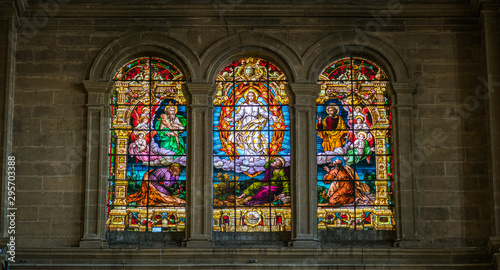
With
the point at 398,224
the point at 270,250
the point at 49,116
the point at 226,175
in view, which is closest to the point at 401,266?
the point at 398,224

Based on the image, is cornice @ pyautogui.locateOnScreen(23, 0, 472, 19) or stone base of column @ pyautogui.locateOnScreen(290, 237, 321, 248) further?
cornice @ pyautogui.locateOnScreen(23, 0, 472, 19)

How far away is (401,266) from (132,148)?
5508mm

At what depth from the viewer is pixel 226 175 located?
18672 millimetres

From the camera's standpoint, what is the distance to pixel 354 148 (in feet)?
61.9

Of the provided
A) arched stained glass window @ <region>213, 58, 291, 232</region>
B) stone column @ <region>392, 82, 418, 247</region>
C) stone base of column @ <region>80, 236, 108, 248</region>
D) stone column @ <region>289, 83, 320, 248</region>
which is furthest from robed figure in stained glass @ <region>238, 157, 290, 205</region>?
stone base of column @ <region>80, 236, 108, 248</region>

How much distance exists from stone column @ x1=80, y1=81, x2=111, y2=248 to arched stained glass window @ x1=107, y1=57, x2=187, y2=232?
0.34m

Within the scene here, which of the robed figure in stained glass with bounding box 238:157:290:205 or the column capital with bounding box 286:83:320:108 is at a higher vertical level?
the column capital with bounding box 286:83:320:108

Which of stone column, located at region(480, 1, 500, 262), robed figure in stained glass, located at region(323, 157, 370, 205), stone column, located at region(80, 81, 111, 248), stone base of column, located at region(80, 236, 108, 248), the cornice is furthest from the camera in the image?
the cornice

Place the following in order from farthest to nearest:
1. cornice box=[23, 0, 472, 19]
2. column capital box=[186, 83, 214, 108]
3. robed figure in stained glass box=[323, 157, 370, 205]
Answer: cornice box=[23, 0, 472, 19] → column capital box=[186, 83, 214, 108] → robed figure in stained glass box=[323, 157, 370, 205]

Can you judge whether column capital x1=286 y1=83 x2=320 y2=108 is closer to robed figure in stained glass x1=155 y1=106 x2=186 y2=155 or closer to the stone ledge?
robed figure in stained glass x1=155 y1=106 x2=186 y2=155

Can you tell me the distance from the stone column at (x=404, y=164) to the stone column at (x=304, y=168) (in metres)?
1.53

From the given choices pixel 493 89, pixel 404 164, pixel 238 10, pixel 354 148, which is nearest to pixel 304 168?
pixel 354 148

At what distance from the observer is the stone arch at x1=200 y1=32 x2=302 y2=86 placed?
1888cm

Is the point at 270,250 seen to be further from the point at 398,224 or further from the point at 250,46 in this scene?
the point at 250,46
